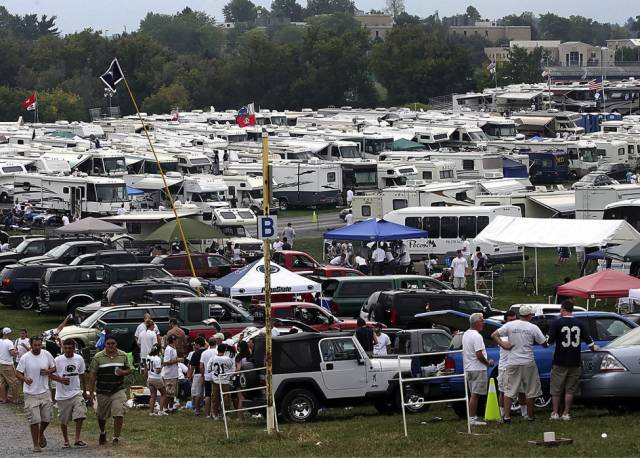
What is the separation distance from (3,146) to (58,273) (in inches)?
1628

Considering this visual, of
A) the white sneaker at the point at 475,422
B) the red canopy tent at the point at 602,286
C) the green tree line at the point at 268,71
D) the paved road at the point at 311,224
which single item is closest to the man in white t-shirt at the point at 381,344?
the white sneaker at the point at 475,422

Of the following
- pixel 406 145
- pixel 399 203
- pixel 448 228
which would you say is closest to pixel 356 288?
pixel 448 228

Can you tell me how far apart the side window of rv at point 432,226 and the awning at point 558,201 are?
585 cm

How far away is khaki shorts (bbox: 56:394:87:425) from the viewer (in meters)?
17.5

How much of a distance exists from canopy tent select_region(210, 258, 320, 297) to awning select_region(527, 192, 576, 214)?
19.2m

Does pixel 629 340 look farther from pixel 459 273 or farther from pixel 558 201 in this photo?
pixel 558 201

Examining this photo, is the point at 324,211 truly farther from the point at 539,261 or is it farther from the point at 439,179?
the point at 539,261

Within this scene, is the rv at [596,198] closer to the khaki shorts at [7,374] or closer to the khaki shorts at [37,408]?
the khaki shorts at [7,374]

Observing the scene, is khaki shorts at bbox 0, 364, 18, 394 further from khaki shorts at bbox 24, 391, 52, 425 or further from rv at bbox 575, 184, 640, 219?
rv at bbox 575, 184, 640, 219

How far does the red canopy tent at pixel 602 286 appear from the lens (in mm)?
30500

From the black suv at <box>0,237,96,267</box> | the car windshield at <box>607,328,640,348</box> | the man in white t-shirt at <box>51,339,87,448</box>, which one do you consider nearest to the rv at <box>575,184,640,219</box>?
the black suv at <box>0,237,96,267</box>

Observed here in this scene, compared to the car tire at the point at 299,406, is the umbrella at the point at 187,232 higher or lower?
lower

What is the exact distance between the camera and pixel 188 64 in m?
145

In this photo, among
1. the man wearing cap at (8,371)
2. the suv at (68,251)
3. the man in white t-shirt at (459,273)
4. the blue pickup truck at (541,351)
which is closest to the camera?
the blue pickup truck at (541,351)
